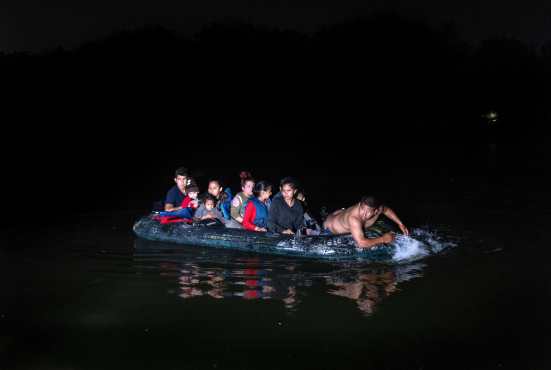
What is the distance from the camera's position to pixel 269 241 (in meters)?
9.02

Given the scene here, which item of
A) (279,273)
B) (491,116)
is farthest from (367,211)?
(491,116)

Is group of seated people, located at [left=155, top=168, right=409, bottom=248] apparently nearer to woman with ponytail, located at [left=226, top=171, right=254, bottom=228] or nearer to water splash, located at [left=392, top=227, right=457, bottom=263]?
woman with ponytail, located at [left=226, top=171, right=254, bottom=228]

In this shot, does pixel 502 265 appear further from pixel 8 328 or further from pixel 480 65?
pixel 480 65

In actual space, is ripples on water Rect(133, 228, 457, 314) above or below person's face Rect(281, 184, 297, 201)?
below

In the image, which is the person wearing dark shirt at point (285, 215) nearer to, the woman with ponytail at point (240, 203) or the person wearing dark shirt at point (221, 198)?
the woman with ponytail at point (240, 203)

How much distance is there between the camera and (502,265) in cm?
856

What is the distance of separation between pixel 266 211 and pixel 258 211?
7.3 inches

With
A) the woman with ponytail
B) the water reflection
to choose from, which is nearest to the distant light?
the woman with ponytail

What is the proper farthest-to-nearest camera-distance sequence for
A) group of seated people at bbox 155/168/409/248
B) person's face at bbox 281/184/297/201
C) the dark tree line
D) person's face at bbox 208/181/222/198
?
the dark tree line < person's face at bbox 208/181/222/198 < person's face at bbox 281/184/297/201 < group of seated people at bbox 155/168/409/248

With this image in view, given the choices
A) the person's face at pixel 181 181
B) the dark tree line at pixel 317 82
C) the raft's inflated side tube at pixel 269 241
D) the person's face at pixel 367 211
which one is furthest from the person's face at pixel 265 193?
the dark tree line at pixel 317 82

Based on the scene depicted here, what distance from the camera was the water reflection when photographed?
23.4ft

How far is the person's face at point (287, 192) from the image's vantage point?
9.09 meters

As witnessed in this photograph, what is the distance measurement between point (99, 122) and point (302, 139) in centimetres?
1127

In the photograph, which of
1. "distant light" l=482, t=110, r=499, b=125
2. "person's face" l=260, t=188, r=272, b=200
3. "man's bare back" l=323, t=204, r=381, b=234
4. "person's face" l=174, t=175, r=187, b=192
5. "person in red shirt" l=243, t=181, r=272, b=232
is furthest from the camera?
"distant light" l=482, t=110, r=499, b=125
